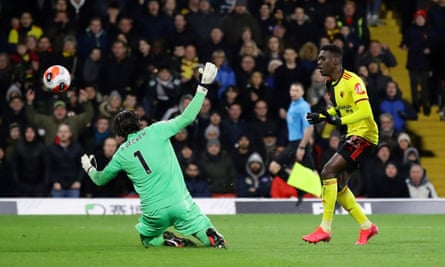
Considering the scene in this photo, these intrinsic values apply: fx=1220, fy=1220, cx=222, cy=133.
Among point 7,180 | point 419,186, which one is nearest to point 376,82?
point 419,186

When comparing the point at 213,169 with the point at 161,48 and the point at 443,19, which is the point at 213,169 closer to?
the point at 161,48

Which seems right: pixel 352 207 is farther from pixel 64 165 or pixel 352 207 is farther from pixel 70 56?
pixel 70 56

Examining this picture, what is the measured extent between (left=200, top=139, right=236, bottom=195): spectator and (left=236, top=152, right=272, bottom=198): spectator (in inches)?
7.6

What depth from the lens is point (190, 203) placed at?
13.3m

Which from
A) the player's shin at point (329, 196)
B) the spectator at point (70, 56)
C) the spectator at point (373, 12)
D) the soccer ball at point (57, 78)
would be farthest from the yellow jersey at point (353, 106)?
the spectator at point (373, 12)

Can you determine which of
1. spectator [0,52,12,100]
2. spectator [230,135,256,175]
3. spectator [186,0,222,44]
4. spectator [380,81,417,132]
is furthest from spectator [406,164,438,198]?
spectator [0,52,12,100]

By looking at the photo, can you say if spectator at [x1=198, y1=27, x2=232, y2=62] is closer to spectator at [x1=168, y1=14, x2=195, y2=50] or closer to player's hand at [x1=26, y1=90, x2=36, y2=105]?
spectator at [x1=168, y1=14, x2=195, y2=50]

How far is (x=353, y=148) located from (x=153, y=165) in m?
2.60

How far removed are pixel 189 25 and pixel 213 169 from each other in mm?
3646

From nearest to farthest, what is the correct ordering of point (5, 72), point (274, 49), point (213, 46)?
point (5, 72) < point (213, 46) < point (274, 49)

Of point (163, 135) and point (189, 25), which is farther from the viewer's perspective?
point (189, 25)

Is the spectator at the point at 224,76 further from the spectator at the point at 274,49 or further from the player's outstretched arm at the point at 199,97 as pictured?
the player's outstretched arm at the point at 199,97

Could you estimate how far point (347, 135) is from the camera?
1459 centimetres

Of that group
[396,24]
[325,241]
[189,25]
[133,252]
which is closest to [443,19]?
[396,24]
